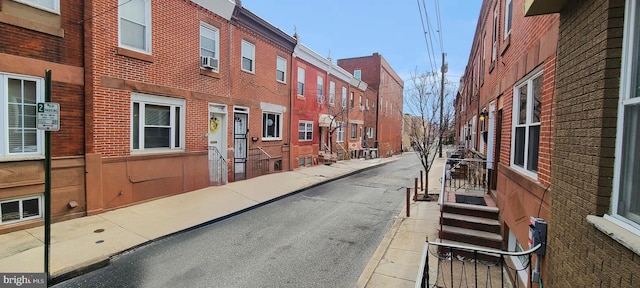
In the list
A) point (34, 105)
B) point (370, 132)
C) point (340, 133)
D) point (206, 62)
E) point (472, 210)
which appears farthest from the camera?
point (370, 132)

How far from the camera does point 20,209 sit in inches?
246

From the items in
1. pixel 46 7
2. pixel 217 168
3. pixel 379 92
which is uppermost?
pixel 379 92

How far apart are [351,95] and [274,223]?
19.6m

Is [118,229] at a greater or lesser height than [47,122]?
lesser

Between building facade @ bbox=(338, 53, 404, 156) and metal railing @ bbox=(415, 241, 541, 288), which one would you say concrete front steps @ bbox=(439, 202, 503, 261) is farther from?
building facade @ bbox=(338, 53, 404, 156)

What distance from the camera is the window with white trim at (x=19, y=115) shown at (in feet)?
19.9

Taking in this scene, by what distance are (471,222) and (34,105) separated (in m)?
9.78

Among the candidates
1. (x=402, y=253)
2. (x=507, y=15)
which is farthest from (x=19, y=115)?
(x=507, y=15)

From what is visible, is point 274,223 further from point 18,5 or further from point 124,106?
point 18,5

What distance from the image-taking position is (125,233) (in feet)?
20.4

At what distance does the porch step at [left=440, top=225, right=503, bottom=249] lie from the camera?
5.88 metres

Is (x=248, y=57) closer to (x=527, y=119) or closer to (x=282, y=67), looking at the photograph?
(x=282, y=67)

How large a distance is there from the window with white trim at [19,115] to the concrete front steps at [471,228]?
8985 mm

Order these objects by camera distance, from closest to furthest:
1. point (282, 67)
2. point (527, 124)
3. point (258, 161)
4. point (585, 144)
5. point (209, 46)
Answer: point (585, 144) < point (527, 124) < point (209, 46) < point (258, 161) < point (282, 67)
